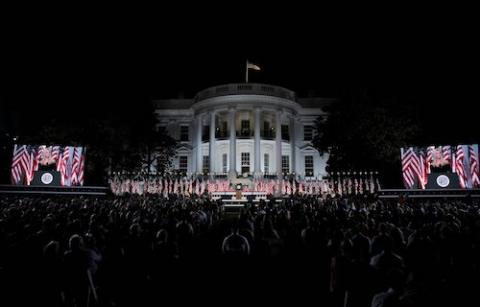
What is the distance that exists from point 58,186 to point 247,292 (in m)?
30.3

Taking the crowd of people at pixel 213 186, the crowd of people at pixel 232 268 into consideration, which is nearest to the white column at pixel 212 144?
the crowd of people at pixel 213 186

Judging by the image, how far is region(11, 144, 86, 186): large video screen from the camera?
103ft

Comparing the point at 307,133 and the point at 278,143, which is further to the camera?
the point at 307,133

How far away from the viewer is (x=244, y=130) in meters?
43.1

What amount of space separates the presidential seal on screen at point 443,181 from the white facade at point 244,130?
1388 centimetres

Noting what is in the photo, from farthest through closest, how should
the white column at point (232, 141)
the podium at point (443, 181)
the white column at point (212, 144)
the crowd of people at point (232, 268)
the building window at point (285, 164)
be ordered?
the building window at point (285, 164), the white column at point (212, 144), the white column at point (232, 141), the podium at point (443, 181), the crowd of people at point (232, 268)

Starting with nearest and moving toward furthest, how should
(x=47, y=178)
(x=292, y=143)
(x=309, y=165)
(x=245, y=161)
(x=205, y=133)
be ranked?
(x=47, y=178) → (x=245, y=161) → (x=292, y=143) → (x=205, y=133) → (x=309, y=165)

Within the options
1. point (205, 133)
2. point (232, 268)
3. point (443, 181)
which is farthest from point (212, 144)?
point (232, 268)

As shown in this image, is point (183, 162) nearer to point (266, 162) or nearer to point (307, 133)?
point (266, 162)

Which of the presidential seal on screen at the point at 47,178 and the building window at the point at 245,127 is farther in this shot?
the building window at the point at 245,127

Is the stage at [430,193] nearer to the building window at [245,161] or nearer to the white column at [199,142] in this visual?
the building window at [245,161]

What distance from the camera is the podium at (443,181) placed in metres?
28.6

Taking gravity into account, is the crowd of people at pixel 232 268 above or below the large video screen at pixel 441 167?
below

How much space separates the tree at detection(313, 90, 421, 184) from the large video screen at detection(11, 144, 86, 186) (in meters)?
25.1
